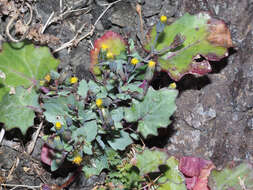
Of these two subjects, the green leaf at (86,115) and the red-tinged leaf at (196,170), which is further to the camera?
the red-tinged leaf at (196,170)

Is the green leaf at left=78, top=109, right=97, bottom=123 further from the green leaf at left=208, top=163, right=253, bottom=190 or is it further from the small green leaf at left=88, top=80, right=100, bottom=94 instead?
the green leaf at left=208, top=163, right=253, bottom=190

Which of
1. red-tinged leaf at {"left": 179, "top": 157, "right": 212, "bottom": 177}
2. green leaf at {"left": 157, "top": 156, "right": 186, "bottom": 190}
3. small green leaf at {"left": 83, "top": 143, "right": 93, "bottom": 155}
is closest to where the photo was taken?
small green leaf at {"left": 83, "top": 143, "right": 93, "bottom": 155}

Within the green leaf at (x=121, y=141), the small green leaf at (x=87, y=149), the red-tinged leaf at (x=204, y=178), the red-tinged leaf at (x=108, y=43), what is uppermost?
the red-tinged leaf at (x=108, y=43)

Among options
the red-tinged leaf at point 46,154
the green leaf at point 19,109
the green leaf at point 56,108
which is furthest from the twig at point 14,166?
the green leaf at point 56,108

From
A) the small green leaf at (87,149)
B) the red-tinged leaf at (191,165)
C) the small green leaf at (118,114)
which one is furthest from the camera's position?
the red-tinged leaf at (191,165)

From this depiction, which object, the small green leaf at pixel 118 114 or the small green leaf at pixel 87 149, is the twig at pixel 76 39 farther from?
the small green leaf at pixel 87 149

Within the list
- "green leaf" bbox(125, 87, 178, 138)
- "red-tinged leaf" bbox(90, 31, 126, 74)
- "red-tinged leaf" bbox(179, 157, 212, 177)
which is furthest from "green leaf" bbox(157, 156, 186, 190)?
"red-tinged leaf" bbox(90, 31, 126, 74)

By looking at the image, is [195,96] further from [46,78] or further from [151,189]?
[46,78]
